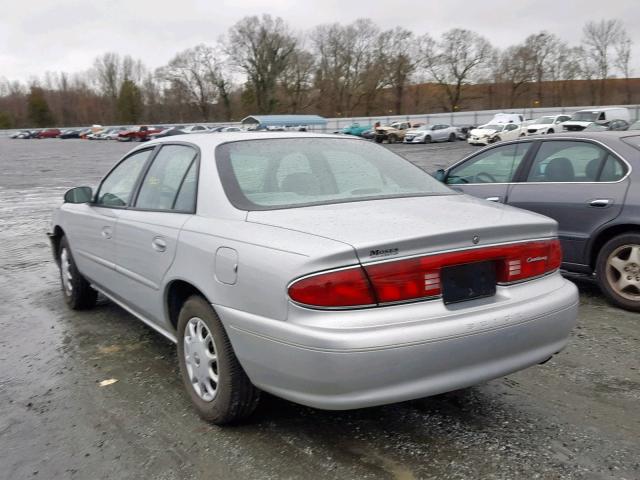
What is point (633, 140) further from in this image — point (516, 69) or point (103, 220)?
point (516, 69)

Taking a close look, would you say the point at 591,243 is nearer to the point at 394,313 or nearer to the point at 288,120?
the point at 394,313

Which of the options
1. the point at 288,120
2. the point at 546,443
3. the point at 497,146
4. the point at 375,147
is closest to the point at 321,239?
the point at 546,443

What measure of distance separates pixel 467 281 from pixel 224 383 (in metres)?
1.26

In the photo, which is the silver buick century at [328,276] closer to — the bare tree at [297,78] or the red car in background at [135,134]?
the red car in background at [135,134]

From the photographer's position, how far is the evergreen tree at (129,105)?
10356cm

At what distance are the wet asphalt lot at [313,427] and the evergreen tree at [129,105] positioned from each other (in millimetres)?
106705

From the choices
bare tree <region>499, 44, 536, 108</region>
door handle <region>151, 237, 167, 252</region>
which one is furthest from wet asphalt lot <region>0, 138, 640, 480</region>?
bare tree <region>499, 44, 536, 108</region>

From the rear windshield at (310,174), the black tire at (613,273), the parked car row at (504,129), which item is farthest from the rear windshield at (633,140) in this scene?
the parked car row at (504,129)

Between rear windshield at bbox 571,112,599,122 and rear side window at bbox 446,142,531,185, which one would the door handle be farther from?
rear windshield at bbox 571,112,599,122

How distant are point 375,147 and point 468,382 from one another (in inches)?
77.5

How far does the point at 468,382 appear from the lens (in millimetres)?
2590

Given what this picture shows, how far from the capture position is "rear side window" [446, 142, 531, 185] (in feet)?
19.2

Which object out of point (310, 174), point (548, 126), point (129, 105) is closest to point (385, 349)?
point (310, 174)

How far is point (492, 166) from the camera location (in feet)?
19.9
